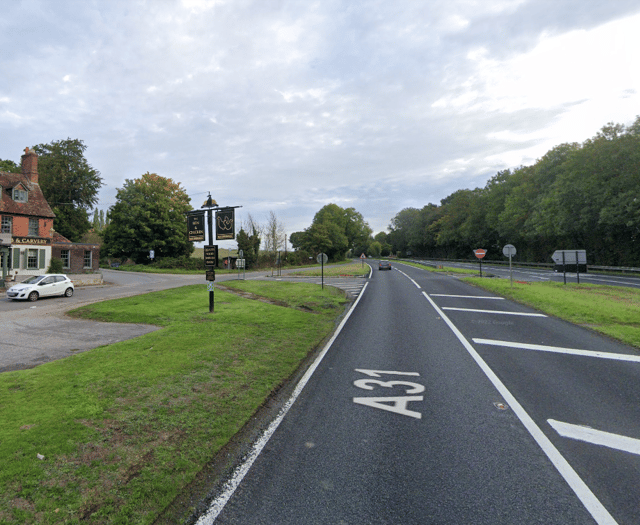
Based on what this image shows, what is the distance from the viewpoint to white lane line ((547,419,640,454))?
402 cm

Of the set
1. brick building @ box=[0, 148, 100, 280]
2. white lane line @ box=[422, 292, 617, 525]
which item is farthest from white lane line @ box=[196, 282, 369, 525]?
brick building @ box=[0, 148, 100, 280]

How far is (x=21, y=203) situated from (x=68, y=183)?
15.2 m

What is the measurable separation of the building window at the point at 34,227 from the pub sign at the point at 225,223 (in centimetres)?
2879

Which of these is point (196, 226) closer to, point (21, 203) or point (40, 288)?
point (40, 288)

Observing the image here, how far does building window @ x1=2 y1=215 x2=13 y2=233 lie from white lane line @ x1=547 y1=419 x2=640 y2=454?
40.0 metres

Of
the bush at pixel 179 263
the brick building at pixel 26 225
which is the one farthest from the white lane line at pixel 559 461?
the bush at pixel 179 263

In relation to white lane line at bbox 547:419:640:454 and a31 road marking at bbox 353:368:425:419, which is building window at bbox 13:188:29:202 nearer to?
a31 road marking at bbox 353:368:425:419

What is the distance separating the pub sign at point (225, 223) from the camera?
13688mm

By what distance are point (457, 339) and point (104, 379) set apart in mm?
8455

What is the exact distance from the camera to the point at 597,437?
13.9 ft

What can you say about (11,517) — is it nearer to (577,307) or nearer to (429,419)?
(429,419)

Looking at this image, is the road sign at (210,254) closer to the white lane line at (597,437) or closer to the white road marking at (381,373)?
the white road marking at (381,373)

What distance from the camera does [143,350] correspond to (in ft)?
26.1

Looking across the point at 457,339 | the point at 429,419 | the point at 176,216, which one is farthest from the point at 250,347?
the point at 176,216
